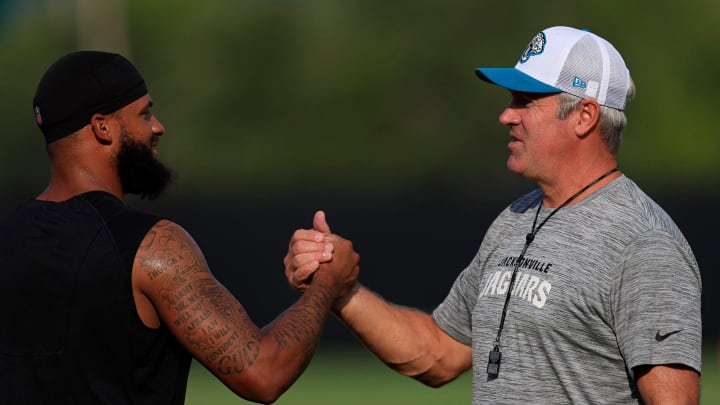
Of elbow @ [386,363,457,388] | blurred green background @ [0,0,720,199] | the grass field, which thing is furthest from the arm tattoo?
blurred green background @ [0,0,720,199]

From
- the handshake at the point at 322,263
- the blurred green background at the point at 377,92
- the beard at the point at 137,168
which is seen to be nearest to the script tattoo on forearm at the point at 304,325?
the handshake at the point at 322,263

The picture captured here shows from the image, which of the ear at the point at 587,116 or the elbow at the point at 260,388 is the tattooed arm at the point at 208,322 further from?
the ear at the point at 587,116

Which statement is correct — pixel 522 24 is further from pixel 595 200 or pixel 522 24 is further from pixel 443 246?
pixel 595 200

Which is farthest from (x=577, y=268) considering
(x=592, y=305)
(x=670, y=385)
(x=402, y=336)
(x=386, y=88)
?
(x=386, y=88)

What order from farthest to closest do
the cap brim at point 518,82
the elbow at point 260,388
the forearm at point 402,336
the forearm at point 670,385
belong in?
1. the forearm at point 402,336
2. the cap brim at point 518,82
3. the elbow at point 260,388
4. the forearm at point 670,385

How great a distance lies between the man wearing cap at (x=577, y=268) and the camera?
4.64 m

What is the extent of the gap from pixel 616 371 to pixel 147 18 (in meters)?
45.7

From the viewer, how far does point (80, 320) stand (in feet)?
15.2

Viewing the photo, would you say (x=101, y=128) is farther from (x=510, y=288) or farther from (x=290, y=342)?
(x=510, y=288)

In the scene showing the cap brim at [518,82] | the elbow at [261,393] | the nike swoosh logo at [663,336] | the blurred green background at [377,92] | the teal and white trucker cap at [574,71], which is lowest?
the blurred green background at [377,92]

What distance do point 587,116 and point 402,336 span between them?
1.39 meters

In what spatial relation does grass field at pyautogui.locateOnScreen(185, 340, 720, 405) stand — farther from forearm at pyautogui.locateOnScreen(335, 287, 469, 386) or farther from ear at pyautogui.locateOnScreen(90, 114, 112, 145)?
ear at pyautogui.locateOnScreen(90, 114, 112, 145)

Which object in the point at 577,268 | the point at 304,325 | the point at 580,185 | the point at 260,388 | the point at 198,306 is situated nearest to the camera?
the point at 198,306

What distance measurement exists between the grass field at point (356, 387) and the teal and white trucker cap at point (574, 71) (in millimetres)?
7902
